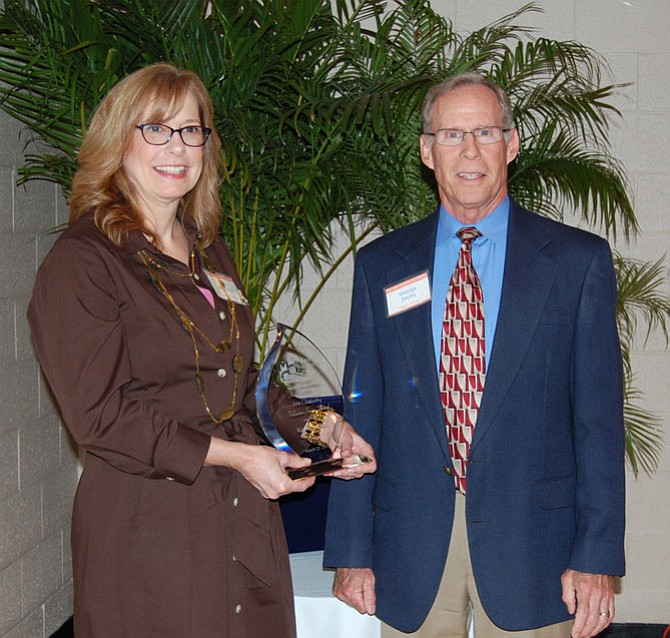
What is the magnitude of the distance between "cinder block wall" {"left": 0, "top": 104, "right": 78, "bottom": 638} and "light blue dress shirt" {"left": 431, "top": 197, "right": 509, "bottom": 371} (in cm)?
165

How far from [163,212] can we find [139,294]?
237 millimetres

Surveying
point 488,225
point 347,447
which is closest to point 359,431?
point 347,447

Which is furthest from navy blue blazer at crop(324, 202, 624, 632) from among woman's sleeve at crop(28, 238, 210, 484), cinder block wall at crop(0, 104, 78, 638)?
cinder block wall at crop(0, 104, 78, 638)

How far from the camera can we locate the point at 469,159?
1896mm

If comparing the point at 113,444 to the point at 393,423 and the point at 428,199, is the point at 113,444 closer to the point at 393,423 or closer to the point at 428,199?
the point at 393,423

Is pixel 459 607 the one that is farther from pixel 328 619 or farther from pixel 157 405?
pixel 157 405

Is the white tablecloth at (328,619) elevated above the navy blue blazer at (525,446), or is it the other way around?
the navy blue blazer at (525,446)

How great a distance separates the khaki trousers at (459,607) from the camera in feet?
6.11

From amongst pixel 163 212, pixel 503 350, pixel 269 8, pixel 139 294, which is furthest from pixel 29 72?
pixel 503 350

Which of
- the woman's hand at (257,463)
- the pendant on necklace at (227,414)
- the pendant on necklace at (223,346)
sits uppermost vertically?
the pendant on necklace at (223,346)

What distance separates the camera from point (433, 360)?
1847mm

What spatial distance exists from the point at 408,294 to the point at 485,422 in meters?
0.31

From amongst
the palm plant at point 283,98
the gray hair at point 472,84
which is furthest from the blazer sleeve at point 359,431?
the palm plant at point 283,98

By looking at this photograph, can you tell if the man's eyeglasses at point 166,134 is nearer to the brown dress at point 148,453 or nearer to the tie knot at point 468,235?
the brown dress at point 148,453
